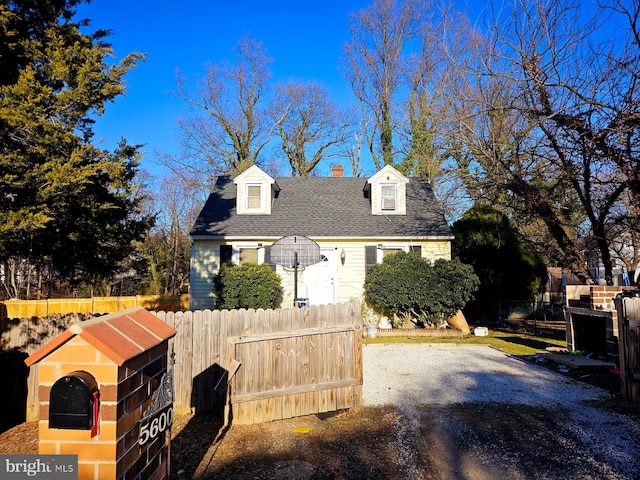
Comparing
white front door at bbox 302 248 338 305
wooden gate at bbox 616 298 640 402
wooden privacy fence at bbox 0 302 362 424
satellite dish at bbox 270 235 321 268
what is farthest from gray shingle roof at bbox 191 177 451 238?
wooden privacy fence at bbox 0 302 362 424

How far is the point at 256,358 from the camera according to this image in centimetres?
547

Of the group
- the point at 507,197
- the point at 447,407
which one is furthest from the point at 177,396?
the point at 507,197

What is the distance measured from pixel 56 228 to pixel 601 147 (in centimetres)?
1195

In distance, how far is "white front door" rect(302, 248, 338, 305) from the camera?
15.6 m

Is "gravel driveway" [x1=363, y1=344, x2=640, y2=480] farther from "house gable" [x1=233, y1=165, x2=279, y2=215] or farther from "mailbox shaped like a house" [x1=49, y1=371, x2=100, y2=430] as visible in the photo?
"house gable" [x1=233, y1=165, x2=279, y2=215]

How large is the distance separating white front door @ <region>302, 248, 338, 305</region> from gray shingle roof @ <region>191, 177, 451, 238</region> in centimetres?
92

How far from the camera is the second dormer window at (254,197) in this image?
1688cm

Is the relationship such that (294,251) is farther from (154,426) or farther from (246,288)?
(154,426)

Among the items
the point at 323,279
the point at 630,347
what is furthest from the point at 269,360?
the point at 323,279

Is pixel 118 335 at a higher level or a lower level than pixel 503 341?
higher

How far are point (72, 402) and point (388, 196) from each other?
52.1 feet

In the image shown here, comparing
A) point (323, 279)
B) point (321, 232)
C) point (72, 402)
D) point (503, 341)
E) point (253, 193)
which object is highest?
point (253, 193)

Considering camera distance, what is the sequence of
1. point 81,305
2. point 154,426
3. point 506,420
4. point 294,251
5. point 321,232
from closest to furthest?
point 154,426 → point 506,420 → point 294,251 → point 321,232 → point 81,305

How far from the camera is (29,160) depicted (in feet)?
26.2
